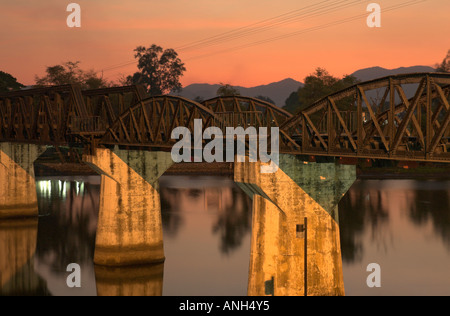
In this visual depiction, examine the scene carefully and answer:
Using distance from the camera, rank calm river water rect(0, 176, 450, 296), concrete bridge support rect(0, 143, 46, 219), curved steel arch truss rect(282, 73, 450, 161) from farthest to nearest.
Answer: concrete bridge support rect(0, 143, 46, 219) → calm river water rect(0, 176, 450, 296) → curved steel arch truss rect(282, 73, 450, 161)

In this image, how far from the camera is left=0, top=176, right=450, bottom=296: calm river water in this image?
56906 millimetres

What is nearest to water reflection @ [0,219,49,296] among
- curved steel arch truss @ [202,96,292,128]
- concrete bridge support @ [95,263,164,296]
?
concrete bridge support @ [95,263,164,296]

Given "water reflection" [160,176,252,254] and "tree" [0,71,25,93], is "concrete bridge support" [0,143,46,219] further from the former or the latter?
"tree" [0,71,25,93]

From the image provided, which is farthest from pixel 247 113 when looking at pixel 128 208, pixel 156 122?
pixel 128 208

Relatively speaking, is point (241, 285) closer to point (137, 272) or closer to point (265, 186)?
point (137, 272)

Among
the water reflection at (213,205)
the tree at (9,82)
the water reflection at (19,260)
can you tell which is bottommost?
the water reflection at (19,260)

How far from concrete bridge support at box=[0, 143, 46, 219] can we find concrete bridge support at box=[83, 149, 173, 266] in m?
32.4

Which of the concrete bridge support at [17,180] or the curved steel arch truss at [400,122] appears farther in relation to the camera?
the concrete bridge support at [17,180]

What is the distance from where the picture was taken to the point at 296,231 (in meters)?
39.6

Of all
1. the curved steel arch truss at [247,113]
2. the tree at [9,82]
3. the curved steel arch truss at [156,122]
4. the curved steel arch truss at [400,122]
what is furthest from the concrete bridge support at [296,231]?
the tree at [9,82]

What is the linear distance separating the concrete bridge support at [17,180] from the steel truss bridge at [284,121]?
234 cm

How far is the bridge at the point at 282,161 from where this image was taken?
3122 centimetres

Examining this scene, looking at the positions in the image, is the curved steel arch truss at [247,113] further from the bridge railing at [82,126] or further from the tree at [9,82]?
the tree at [9,82]
